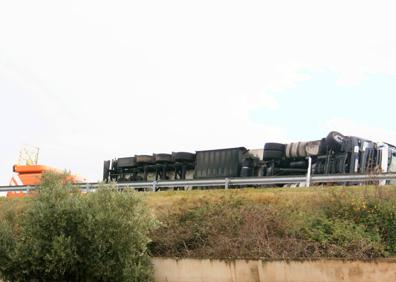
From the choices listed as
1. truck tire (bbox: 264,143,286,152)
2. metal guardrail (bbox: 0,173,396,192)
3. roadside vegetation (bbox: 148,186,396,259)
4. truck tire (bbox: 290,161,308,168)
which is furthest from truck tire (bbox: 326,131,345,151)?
roadside vegetation (bbox: 148,186,396,259)

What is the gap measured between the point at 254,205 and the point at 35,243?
5159 mm

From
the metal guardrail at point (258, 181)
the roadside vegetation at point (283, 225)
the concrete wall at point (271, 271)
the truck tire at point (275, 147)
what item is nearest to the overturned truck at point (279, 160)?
the truck tire at point (275, 147)

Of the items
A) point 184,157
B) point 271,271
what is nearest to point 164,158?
point 184,157

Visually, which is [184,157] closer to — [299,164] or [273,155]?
[273,155]

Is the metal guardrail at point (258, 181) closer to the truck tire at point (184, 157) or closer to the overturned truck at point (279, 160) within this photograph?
the overturned truck at point (279, 160)

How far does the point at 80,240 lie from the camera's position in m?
12.2

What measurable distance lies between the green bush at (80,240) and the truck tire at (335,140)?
823 cm

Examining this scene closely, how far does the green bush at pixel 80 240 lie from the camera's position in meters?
12.0

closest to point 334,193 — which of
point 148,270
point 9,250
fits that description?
point 148,270

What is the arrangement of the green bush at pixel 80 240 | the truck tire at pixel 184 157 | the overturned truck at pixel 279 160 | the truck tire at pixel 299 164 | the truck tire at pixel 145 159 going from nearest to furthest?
the green bush at pixel 80 240, the overturned truck at pixel 279 160, the truck tire at pixel 299 164, the truck tire at pixel 184 157, the truck tire at pixel 145 159

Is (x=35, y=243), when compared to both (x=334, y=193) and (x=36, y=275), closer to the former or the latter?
(x=36, y=275)

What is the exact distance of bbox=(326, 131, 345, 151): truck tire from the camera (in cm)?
1859

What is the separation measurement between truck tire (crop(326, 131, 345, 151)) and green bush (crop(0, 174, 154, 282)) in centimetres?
823

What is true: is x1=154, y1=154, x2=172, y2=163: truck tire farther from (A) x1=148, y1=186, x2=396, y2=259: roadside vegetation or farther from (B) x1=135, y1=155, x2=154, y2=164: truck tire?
(A) x1=148, y1=186, x2=396, y2=259: roadside vegetation
